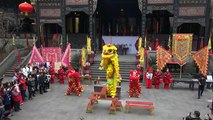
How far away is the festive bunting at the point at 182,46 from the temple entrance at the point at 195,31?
591 cm

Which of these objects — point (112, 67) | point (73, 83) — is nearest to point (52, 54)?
point (73, 83)

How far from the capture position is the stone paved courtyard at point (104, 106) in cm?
1041

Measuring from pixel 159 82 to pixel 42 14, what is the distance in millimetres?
12460

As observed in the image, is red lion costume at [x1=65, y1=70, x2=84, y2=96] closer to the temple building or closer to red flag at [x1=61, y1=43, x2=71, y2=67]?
red flag at [x1=61, y1=43, x2=71, y2=67]

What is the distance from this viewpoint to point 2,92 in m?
10.1

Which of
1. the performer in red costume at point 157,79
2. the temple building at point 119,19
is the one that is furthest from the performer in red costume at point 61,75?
the performer in red costume at point 157,79

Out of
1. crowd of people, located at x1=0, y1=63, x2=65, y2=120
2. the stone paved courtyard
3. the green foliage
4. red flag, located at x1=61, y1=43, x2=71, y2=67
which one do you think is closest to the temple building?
the green foliage

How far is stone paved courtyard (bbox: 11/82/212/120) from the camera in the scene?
1041 centimetres

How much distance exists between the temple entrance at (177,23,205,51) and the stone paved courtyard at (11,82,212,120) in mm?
7543

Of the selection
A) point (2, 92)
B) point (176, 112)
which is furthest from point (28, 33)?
point (176, 112)

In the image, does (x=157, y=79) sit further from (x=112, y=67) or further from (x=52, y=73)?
(x=52, y=73)

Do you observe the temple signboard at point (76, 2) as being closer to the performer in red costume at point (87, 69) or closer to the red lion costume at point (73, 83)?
the performer in red costume at point (87, 69)

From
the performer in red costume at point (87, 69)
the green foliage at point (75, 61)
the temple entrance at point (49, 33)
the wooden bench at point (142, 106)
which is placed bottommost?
A: the wooden bench at point (142, 106)

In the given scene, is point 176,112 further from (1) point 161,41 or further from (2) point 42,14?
(2) point 42,14
